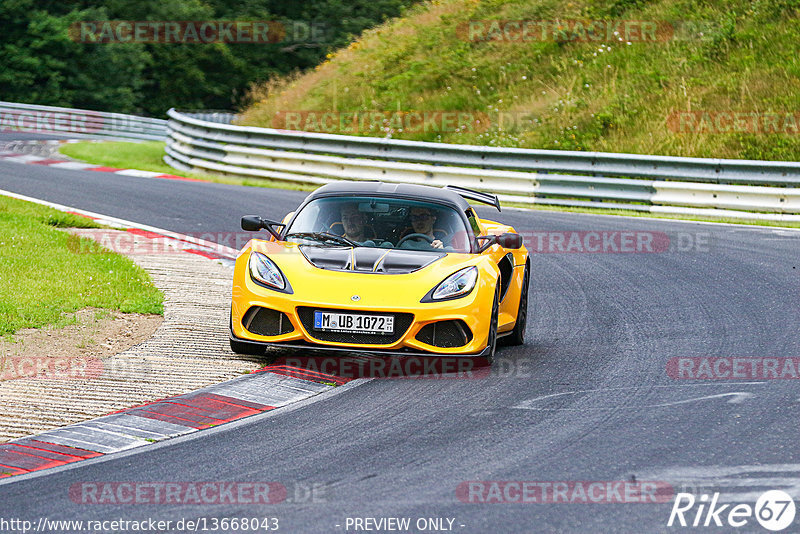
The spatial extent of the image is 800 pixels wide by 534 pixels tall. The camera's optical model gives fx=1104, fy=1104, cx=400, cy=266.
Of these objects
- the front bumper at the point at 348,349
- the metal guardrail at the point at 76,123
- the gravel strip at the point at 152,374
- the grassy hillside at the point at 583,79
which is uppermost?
the grassy hillside at the point at 583,79

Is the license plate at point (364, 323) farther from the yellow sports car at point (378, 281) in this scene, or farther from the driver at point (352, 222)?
the driver at point (352, 222)

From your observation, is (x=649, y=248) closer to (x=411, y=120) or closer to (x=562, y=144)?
(x=562, y=144)

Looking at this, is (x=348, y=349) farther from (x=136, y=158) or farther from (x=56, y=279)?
(x=136, y=158)

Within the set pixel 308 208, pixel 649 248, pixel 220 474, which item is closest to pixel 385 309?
pixel 308 208

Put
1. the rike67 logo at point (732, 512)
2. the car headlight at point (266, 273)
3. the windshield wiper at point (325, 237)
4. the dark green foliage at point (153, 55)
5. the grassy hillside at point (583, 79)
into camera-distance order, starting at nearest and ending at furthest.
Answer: the rike67 logo at point (732, 512), the car headlight at point (266, 273), the windshield wiper at point (325, 237), the grassy hillside at point (583, 79), the dark green foliage at point (153, 55)

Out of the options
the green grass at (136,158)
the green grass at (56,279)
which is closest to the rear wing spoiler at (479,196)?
the green grass at (56,279)

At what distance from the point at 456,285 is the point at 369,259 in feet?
2.30

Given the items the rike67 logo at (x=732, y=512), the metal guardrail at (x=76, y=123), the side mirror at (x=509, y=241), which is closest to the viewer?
the rike67 logo at (x=732, y=512)

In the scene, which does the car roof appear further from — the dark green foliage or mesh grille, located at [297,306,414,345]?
the dark green foliage

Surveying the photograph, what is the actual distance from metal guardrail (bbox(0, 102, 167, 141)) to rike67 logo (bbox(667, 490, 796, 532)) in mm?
32057

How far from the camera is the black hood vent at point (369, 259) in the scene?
8.23m

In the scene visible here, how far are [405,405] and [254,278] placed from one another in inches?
73.1

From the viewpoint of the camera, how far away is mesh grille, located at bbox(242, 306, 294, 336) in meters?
8.00

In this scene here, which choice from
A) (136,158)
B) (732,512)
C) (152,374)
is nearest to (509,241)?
(152,374)
